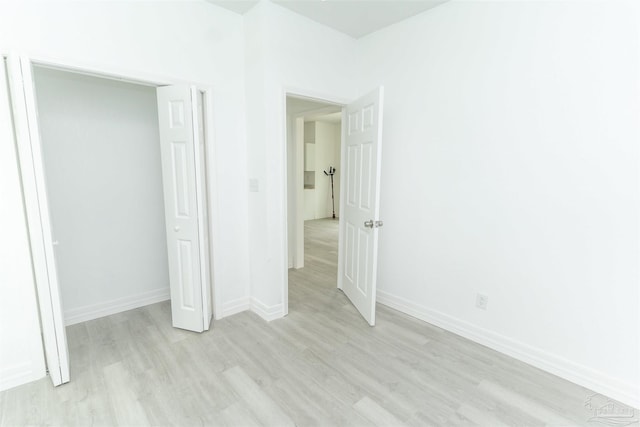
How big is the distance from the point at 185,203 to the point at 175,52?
1.18 m

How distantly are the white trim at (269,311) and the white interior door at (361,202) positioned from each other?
0.76 m

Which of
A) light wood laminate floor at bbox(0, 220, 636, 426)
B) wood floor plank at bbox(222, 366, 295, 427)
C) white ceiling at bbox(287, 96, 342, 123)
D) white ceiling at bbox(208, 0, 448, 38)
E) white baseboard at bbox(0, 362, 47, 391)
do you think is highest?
white ceiling at bbox(208, 0, 448, 38)

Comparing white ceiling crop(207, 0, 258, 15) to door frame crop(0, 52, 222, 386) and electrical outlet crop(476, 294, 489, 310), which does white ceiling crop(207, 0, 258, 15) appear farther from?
electrical outlet crop(476, 294, 489, 310)

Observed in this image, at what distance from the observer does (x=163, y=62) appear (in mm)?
2434

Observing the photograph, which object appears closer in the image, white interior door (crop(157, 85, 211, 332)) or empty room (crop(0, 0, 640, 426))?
empty room (crop(0, 0, 640, 426))

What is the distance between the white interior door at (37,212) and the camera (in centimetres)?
179

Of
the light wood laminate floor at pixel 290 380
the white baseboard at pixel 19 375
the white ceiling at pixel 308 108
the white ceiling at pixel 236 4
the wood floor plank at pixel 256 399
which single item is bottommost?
the wood floor plank at pixel 256 399

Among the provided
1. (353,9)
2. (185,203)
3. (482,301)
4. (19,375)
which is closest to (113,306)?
(19,375)

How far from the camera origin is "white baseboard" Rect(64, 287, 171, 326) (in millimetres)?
2849

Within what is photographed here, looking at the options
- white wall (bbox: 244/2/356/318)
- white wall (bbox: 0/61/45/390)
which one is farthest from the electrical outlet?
white wall (bbox: 0/61/45/390)

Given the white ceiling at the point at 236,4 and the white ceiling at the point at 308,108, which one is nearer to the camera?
the white ceiling at the point at 236,4

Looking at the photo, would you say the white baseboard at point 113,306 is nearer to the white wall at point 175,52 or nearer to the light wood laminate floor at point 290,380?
the light wood laminate floor at point 290,380

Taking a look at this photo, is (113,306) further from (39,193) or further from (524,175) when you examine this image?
(524,175)

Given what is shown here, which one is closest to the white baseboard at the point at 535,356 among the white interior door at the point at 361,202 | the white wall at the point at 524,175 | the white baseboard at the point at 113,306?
the white wall at the point at 524,175
